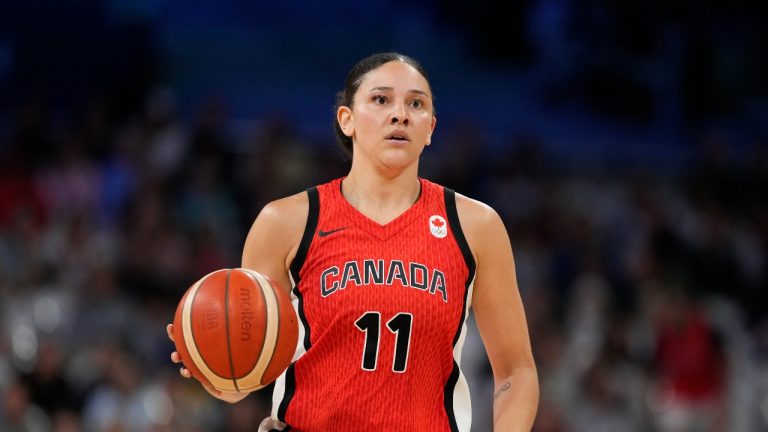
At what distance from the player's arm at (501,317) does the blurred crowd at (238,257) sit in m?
4.98

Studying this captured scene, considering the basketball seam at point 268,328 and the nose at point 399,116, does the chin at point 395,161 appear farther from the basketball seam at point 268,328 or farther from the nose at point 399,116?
the basketball seam at point 268,328

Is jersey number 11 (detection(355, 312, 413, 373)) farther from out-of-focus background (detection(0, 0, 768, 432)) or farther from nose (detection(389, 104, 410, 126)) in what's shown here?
out-of-focus background (detection(0, 0, 768, 432))

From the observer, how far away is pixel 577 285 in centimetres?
1032

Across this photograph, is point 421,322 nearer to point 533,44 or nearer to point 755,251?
point 755,251

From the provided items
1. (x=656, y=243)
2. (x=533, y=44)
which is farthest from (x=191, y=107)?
(x=656, y=243)

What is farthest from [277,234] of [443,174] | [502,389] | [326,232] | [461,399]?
[443,174]

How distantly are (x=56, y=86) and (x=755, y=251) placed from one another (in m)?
6.75

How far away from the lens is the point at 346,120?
4340 millimetres

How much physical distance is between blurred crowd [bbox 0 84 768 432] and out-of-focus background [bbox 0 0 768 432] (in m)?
0.02

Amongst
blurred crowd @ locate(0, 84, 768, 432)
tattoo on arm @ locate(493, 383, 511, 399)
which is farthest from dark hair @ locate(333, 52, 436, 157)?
blurred crowd @ locate(0, 84, 768, 432)

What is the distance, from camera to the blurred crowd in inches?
360

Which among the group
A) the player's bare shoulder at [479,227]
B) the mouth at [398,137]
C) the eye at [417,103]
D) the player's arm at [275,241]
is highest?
the eye at [417,103]

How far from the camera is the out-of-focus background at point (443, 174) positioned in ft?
31.0

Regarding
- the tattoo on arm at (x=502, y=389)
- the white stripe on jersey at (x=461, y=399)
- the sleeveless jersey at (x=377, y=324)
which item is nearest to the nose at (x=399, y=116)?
the sleeveless jersey at (x=377, y=324)
